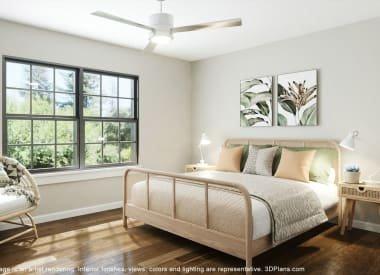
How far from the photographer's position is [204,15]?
345cm

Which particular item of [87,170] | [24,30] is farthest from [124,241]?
[24,30]

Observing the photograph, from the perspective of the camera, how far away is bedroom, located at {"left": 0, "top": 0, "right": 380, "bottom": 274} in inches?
115

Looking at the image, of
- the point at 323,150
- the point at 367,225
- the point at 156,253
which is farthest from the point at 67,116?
the point at 367,225

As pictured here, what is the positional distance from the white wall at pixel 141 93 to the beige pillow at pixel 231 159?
1.12 m

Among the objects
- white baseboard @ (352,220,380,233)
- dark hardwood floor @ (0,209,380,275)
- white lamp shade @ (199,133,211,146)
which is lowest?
dark hardwood floor @ (0,209,380,275)

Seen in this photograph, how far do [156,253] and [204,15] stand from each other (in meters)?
2.51

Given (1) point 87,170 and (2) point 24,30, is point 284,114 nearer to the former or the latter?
(1) point 87,170

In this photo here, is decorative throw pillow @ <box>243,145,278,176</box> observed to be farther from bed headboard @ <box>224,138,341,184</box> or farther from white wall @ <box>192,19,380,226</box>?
white wall @ <box>192,19,380,226</box>

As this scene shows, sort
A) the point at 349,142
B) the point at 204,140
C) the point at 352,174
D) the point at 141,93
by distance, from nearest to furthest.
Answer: the point at 352,174 → the point at 349,142 → the point at 141,93 → the point at 204,140

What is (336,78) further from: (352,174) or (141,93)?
(141,93)

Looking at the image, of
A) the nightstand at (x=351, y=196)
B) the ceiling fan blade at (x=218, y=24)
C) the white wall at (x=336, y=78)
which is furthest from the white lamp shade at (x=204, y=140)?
the ceiling fan blade at (x=218, y=24)

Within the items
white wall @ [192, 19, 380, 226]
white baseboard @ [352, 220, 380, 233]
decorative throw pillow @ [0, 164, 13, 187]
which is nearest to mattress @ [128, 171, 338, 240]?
white baseboard @ [352, 220, 380, 233]

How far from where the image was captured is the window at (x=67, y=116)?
3.78 metres

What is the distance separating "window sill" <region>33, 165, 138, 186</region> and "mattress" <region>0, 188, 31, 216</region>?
644 mm
